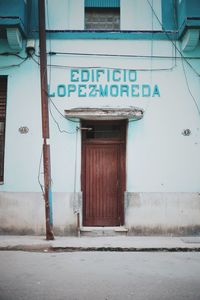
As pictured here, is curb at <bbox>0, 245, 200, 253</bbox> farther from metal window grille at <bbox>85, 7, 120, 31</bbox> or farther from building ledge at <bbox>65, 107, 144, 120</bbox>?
metal window grille at <bbox>85, 7, 120, 31</bbox>

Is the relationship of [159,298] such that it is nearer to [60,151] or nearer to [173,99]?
[60,151]

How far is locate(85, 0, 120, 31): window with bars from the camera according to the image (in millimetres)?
9109

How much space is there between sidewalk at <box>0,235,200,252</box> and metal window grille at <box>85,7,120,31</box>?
6.00 metres

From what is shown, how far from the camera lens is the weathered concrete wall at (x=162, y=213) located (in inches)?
330

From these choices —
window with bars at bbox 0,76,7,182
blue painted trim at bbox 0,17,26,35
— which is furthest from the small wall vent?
window with bars at bbox 0,76,7,182

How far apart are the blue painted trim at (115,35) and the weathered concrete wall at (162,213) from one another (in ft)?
14.4

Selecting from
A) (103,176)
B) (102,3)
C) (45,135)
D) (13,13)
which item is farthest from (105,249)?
(102,3)

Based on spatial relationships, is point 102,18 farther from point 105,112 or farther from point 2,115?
point 2,115

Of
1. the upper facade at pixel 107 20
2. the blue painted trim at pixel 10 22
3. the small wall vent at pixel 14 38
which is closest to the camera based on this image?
the blue painted trim at pixel 10 22

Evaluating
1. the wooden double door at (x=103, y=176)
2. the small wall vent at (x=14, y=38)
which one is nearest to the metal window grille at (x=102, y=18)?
the small wall vent at (x=14, y=38)

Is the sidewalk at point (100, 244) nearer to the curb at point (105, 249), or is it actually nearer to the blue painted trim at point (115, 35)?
the curb at point (105, 249)

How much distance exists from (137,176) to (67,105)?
9.05 feet

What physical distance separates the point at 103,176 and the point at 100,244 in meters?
2.17

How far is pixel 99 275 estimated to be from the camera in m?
5.11
